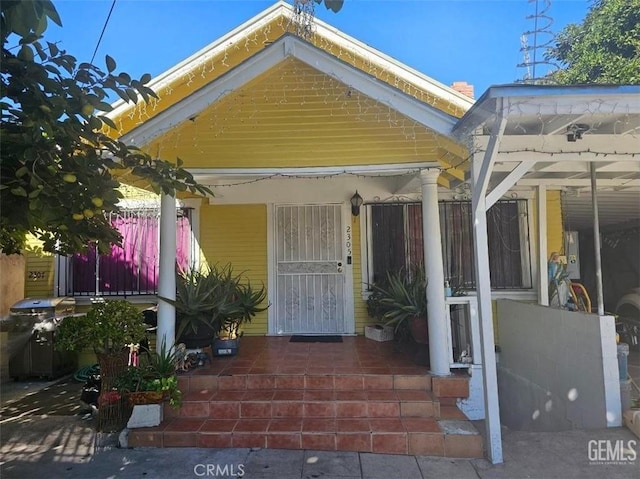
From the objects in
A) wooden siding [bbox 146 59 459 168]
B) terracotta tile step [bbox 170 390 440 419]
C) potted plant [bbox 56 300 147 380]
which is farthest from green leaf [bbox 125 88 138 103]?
terracotta tile step [bbox 170 390 440 419]

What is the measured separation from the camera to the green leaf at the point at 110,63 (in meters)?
2.54

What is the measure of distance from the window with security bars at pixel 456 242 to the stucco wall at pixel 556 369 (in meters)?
0.68

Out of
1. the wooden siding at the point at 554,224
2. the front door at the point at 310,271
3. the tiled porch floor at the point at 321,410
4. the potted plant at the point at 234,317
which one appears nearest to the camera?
the tiled porch floor at the point at 321,410

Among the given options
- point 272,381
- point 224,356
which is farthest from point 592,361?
point 224,356

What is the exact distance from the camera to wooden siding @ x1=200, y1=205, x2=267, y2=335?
635 cm

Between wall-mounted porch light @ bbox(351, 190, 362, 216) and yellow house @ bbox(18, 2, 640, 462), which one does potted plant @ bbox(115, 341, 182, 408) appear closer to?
yellow house @ bbox(18, 2, 640, 462)

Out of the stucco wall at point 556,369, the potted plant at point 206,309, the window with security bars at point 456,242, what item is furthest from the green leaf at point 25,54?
the stucco wall at point 556,369

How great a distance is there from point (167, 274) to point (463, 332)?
3544mm

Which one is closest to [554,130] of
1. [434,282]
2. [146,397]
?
[434,282]

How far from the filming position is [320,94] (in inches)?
156

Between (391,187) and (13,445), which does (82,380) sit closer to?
(13,445)

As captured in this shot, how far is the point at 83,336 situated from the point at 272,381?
186cm

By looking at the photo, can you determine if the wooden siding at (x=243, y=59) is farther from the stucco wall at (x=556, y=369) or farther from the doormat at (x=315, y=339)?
the doormat at (x=315, y=339)

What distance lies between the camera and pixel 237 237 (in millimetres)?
6391
